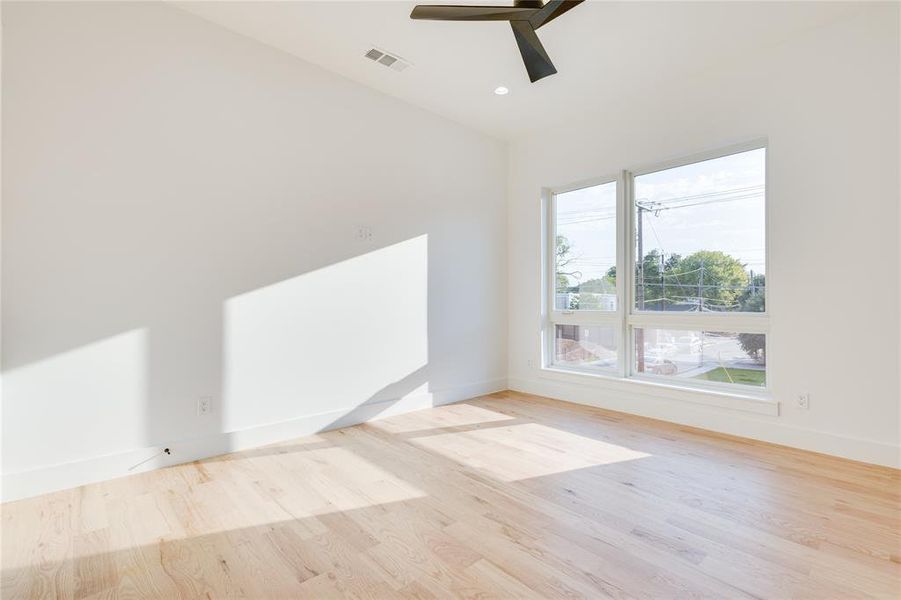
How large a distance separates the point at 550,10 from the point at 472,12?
42cm

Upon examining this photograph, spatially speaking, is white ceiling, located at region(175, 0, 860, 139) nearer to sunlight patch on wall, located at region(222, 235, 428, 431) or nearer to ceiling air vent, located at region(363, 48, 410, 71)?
ceiling air vent, located at region(363, 48, 410, 71)

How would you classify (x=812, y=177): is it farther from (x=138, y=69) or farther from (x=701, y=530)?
(x=138, y=69)

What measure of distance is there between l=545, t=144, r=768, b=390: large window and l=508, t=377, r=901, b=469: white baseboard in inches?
9.4

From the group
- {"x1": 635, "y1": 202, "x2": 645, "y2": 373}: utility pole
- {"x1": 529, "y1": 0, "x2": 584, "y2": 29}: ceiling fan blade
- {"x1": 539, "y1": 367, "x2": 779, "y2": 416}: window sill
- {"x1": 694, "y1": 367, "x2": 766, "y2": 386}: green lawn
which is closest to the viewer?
{"x1": 529, "y1": 0, "x2": 584, "y2": 29}: ceiling fan blade

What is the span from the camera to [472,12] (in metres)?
2.33

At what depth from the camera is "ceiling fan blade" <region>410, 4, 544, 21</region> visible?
2293 mm

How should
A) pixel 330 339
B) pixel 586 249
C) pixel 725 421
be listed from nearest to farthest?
1. pixel 725 421
2. pixel 330 339
3. pixel 586 249

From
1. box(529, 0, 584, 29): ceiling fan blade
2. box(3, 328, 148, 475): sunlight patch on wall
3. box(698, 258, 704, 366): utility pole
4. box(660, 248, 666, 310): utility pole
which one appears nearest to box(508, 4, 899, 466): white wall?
box(698, 258, 704, 366): utility pole

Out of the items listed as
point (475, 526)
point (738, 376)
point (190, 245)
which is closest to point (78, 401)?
point (190, 245)

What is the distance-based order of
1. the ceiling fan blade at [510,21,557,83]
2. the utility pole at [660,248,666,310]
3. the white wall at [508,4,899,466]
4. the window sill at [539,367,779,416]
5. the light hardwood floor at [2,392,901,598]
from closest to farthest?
1. the light hardwood floor at [2,392,901,598]
2. the ceiling fan blade at [510,21,557,83]
3. the white wall at [508,4,899,466]
4. the window sill at [539,367,779,416]
5. the utility pole at [660,248,666,310]

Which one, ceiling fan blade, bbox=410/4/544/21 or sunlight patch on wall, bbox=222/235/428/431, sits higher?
ceiling fan blade, bbox=410/4/544/21

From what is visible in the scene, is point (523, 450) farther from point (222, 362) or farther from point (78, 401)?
point (78, 401)

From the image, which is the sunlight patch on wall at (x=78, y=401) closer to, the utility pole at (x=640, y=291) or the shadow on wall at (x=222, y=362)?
the shadow on wall at (x=222, y=362)

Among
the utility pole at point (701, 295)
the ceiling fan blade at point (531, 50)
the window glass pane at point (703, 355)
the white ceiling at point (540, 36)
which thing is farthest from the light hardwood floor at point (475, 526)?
the white ceiling at point (540, 36)
